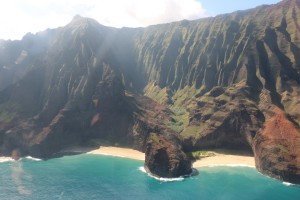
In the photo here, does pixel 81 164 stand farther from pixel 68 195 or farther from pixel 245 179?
pixel 245 179

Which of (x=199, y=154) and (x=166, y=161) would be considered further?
(x=199, y=154)

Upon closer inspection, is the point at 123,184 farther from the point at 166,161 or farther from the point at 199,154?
the point at 199,154

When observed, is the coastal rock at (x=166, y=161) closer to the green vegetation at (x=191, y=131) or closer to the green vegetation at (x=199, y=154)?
the green vegetation at (x=199, y=154)

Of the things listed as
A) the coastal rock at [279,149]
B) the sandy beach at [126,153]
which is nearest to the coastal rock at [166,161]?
the sandy beach at [126,153]

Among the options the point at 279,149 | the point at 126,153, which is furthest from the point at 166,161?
the point at 279,149

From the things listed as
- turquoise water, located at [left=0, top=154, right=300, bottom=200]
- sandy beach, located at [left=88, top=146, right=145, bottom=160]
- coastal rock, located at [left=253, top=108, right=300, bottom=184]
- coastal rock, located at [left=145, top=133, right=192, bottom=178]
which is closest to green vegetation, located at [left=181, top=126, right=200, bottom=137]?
sandy beach, located at [left=88, top=146, right=145, bottom=160]

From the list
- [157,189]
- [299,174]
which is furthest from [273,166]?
[157,189]
